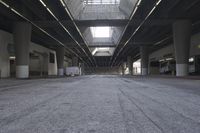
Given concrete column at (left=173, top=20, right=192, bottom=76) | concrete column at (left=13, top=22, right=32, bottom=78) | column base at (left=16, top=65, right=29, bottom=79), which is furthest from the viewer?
column base at (left=16, top=65, right=29, bottom=79)

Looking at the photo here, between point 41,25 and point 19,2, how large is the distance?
1086 centimetres

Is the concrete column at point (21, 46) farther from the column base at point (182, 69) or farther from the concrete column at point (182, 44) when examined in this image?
the column base at point (182, 69)

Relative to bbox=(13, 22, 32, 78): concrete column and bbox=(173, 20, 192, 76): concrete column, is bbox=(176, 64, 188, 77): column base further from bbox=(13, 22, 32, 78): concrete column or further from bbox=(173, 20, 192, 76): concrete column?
bbox=(13, 22, 32, 78): concrete column

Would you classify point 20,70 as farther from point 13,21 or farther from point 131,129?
point 131,129

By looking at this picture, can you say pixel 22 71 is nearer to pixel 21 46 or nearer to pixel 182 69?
pixel 21 46

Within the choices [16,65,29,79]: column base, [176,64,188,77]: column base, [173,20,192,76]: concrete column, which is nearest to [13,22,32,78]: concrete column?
[16,65,29,79]: column base

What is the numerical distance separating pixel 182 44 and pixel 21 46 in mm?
24857

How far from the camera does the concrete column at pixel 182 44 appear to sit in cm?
4491

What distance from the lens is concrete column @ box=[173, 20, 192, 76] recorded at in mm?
44906

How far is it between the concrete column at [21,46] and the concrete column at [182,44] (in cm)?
2350

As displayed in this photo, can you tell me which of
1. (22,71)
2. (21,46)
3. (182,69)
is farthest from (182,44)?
(22,71)

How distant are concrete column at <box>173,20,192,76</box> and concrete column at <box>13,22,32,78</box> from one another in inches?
925

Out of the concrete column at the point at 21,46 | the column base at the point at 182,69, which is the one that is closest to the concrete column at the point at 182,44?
the column base at the point at 182,69

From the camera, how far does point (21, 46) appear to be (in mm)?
44625
